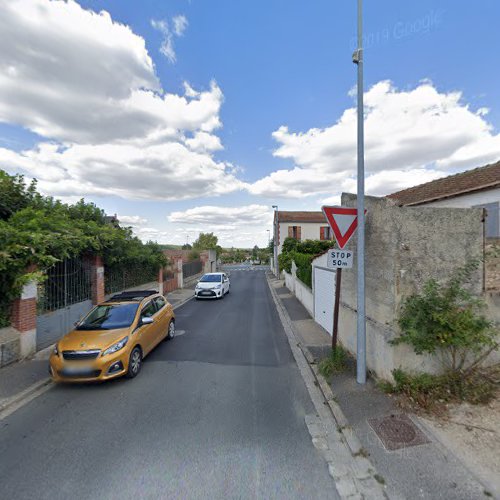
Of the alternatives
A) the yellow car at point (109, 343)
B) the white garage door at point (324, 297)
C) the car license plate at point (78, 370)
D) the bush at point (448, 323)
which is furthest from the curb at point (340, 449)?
the car license plate at point (78, 370)

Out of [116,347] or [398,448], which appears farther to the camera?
[116,347]

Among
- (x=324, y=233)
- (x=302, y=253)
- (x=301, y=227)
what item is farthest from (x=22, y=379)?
(x=324, y=233)

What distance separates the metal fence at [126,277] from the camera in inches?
397

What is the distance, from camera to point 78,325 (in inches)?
214

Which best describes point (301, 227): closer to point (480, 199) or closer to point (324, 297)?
point (480, 199)

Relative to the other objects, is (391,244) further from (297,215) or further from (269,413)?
(297,215)

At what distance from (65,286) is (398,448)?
8.57m

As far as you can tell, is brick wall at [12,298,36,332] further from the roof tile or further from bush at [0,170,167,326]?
the roof tile

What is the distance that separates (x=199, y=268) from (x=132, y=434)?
82.1ft

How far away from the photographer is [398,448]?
2.97m

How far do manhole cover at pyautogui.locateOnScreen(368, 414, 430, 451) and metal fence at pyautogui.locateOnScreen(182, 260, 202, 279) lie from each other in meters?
19.5

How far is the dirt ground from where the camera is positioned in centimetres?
262

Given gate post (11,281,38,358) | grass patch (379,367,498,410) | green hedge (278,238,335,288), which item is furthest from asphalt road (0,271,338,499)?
green hedge (278,238,335,288)

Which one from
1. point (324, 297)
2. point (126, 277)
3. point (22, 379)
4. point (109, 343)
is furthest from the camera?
point (126, 277)
